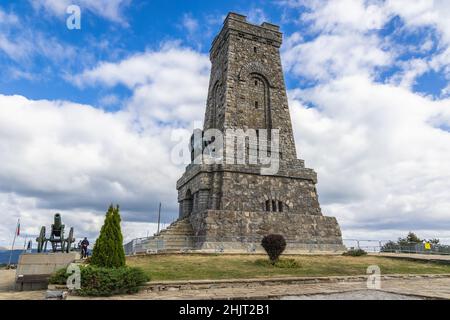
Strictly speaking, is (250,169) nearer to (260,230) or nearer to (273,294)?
(260,230)

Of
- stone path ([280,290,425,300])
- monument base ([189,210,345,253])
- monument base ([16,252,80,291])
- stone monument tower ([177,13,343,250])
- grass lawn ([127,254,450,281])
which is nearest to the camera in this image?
stone path ([280,290,425,300])

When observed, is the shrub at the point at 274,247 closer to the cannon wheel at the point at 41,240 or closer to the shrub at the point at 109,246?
the shrub at the point at 109,246

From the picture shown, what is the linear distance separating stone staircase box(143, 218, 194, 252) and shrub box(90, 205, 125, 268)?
1000 cm

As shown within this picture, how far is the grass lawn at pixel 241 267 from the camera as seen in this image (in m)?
12.8

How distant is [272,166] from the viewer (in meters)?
25.7

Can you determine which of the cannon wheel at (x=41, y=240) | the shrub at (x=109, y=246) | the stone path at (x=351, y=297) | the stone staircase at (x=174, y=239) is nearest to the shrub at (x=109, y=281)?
the shrub at (x=109, y=246)

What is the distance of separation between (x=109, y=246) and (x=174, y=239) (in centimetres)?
1231

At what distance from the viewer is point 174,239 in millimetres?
22672

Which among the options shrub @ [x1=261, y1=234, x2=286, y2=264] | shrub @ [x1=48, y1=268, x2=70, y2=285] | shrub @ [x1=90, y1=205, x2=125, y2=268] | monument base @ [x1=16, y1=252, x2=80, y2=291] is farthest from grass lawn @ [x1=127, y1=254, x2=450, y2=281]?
monument base @ [x1=16, y1=252, x2=80, y2=291]

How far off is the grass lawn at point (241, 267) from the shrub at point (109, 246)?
5.51 ft

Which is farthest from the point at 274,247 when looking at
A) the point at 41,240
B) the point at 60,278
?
the point at 41,240

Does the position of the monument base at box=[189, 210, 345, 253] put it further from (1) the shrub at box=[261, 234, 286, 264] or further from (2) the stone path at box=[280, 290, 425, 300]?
(2) the stone path at box=[280, 290, 425, 300]

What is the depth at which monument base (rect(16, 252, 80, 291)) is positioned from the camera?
37.6 ft
